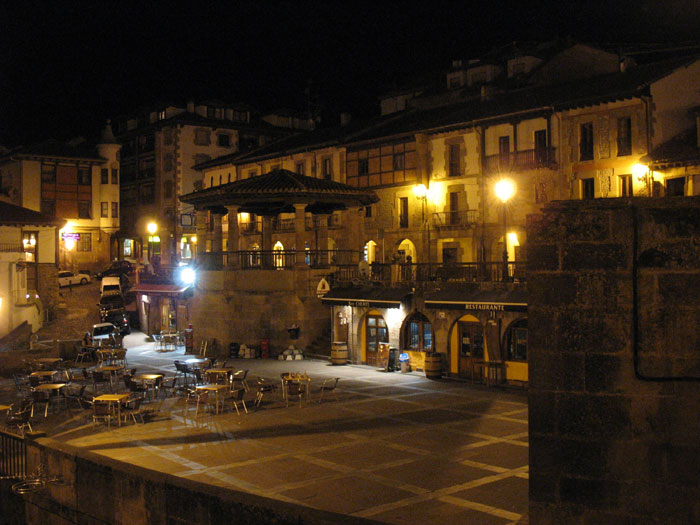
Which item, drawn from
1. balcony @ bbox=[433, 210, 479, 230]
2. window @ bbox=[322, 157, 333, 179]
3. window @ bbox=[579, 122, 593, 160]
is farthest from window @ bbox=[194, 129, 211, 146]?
window @ bbox=[579, 122, 593, 160]

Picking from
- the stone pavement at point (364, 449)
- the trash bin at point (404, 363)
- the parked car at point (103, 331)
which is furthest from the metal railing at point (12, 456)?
the parked car at point (103, 331)

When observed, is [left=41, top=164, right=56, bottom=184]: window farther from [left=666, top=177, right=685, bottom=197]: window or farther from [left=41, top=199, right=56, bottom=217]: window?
[left=666, top=177, right=685, bottom=197]: window

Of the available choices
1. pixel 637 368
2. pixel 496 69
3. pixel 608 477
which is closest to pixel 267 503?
pixel 608 477

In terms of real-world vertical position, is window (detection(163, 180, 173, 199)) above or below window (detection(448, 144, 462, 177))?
above

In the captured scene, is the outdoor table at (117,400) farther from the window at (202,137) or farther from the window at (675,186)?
the window at (202,137)

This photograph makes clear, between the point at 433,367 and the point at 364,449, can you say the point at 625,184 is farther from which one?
the point at 364,449

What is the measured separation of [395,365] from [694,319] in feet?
72.1

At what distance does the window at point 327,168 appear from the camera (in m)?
47.3

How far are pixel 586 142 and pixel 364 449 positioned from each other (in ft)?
78.2

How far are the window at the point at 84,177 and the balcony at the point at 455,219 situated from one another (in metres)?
35.4

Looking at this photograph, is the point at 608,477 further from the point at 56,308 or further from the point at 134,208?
the point at 134,208

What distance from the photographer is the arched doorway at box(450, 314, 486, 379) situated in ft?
83.4

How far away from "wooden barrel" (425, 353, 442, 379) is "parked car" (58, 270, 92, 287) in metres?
35.2

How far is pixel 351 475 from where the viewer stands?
13.5m
